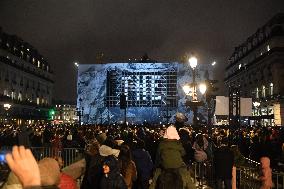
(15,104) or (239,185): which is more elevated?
(15,104)

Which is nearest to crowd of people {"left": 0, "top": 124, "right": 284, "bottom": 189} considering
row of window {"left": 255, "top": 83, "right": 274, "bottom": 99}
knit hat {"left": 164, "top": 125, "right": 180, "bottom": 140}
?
knit hat {"left": 164, "top": 125, "right": 180, "bottom": 140}

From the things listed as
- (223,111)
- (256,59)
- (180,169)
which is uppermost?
(256,59)

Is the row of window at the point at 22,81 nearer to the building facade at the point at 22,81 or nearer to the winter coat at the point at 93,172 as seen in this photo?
the building facade at the point at 22,81

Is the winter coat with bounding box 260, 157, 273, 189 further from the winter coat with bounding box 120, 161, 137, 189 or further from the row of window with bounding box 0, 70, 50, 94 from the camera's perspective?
the row of window with bounding box 0, 70, 50, 94

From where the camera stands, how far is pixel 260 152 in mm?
16922

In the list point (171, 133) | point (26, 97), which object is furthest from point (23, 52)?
point (171, 133)

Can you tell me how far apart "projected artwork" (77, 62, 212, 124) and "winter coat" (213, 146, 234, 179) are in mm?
71825

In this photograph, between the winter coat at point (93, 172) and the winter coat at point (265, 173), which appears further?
the winter coat at point (265, 173)

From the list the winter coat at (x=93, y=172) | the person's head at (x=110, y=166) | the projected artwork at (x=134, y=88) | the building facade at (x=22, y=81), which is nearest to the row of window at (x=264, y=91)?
the projected artwork at (x=134, y=88)

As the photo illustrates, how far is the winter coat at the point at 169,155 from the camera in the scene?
7684mm

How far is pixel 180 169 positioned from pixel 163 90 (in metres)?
80.5

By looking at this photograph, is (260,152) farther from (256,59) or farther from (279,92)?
(256,59)

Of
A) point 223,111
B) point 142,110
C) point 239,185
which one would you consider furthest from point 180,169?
point 142,110

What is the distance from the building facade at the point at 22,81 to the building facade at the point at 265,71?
38.0m
